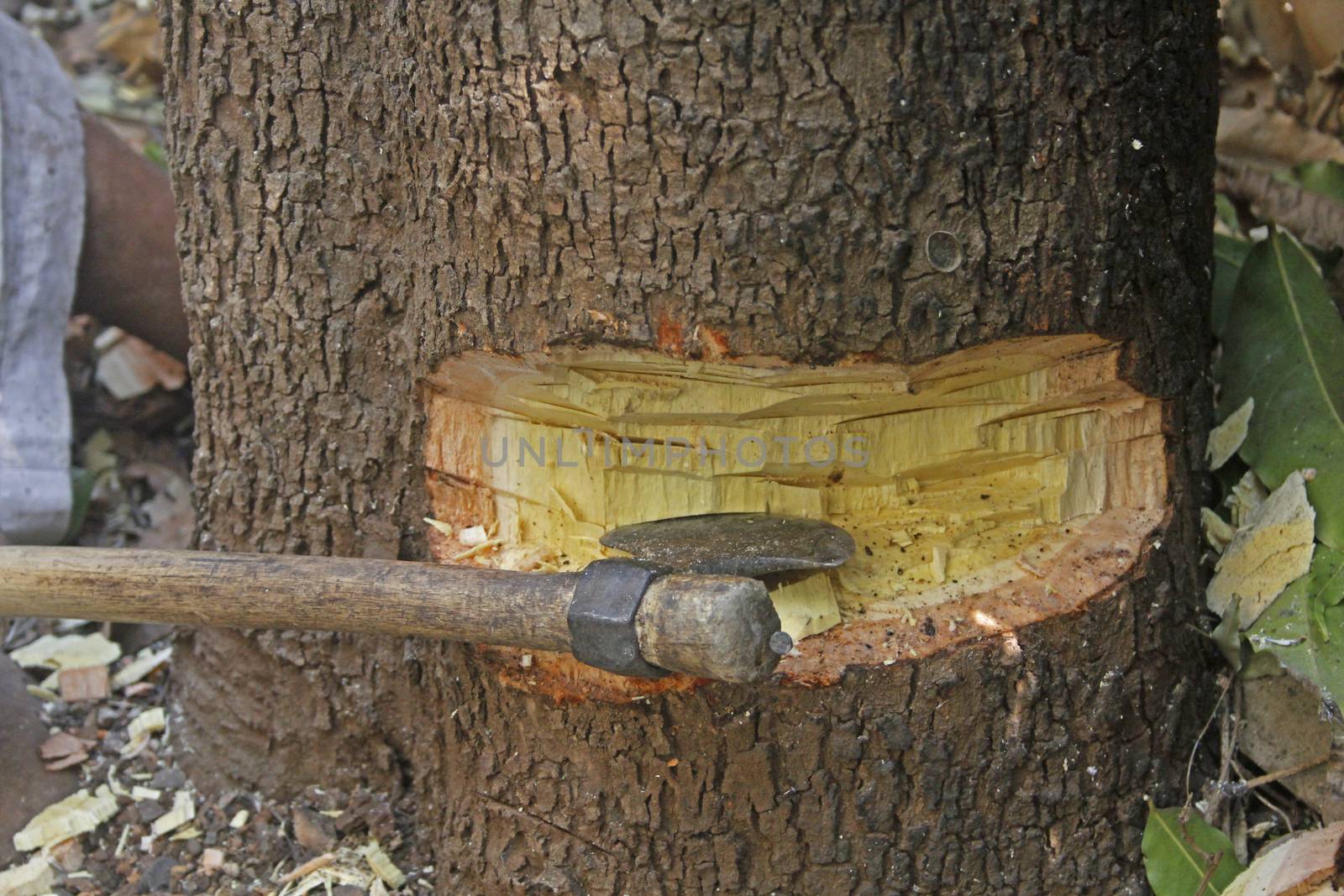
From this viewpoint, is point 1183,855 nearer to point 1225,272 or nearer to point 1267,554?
point 1267,554

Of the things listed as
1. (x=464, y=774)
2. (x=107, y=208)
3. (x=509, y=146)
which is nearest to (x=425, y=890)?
(x=464, y=774)

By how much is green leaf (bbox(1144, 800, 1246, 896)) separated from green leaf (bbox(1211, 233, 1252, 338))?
3.15 feet

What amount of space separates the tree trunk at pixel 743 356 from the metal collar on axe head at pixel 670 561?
0.35 feet

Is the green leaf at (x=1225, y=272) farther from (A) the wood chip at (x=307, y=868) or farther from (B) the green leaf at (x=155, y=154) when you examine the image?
(B) the green leaf at (x=155, y=154)

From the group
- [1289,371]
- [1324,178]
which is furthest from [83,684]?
[1324,178]

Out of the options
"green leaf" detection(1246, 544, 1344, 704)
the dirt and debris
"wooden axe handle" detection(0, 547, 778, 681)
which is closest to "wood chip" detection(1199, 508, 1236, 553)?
"green leaf" detection(1246, 544, 1344, 704)

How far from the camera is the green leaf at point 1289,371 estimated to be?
1986 mm

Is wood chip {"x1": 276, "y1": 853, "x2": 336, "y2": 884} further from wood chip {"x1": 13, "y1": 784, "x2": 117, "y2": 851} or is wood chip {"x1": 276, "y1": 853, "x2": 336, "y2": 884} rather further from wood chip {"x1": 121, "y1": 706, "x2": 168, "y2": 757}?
wood chip {"x1": 121, "y1": 706, "x2": 168, "y2": 757}

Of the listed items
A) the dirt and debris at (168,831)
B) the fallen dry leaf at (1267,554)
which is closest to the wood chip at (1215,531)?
the fallen dry leaf at (1267,554)

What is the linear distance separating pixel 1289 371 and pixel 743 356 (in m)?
1.13

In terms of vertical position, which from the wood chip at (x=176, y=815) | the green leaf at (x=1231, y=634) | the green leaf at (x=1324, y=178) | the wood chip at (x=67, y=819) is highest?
the green leaf at (x=1324, y=178)

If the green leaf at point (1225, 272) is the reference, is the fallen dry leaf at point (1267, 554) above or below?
below

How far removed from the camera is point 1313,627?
186cm

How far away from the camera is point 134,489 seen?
3.25 m
